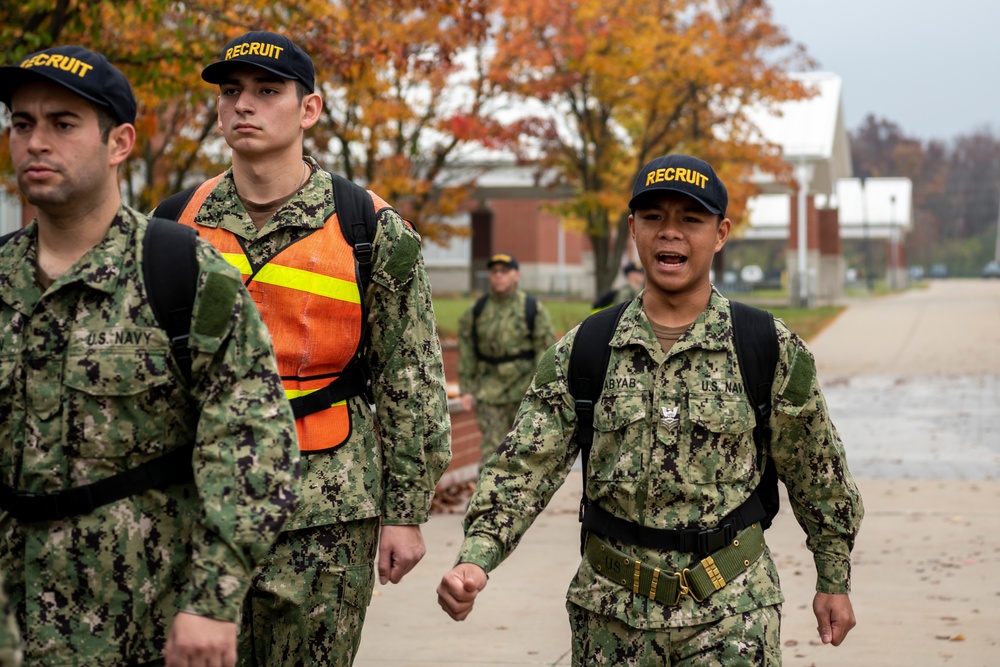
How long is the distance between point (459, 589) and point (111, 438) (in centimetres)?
100

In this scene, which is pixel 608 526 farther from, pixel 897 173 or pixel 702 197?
pixel 897 173

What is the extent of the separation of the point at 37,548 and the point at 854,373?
73.3 ft

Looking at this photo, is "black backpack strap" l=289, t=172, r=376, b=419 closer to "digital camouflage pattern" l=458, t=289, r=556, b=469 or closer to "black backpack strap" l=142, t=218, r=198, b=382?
"black backpack strap" l=142, t=218, r=198, b=382

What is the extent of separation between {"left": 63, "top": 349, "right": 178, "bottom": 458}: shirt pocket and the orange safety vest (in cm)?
93

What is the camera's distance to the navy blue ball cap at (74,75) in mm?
2883

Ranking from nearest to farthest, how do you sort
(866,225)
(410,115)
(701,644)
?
1. (701,644)
2. (410,115)
3. (866,225)

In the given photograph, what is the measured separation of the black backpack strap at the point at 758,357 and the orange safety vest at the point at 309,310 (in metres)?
1.11

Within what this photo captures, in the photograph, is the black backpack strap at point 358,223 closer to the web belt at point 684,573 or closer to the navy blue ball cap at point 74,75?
the web belt at point 684,573

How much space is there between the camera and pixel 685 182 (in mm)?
3885

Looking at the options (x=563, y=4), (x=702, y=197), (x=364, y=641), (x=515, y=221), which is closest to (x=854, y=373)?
(x=563, y=4)

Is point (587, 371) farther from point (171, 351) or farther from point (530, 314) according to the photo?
point (530, 314)

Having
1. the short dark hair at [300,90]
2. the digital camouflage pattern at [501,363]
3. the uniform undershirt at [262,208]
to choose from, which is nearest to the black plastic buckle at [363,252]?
the uniform undershirt at [262,208]

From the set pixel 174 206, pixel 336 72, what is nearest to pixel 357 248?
pixel 174 206

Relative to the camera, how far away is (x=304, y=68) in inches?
164
